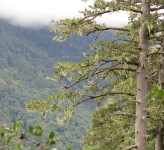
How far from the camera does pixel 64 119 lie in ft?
38.5

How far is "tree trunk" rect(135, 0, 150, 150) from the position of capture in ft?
37.1

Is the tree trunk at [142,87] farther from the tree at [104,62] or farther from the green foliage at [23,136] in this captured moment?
the green foliage at [23,136]

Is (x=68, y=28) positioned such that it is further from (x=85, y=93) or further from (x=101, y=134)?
(x=101, y=134)

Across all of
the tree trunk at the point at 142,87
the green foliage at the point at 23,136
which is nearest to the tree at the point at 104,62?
the tree trunk at the point at 142,87

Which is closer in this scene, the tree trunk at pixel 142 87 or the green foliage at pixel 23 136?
the green foliage at pixel 23 136

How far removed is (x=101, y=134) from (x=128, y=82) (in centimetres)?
1101

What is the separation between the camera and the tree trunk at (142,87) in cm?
1130

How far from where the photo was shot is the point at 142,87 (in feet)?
38.3

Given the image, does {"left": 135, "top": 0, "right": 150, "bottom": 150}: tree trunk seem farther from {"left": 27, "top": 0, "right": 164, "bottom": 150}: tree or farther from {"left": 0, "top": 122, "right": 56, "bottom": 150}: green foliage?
{"left": 0, "top": 122, "right": 56, "bottom": 150}: green foliage

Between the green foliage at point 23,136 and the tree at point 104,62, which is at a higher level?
the tree at point 104,62

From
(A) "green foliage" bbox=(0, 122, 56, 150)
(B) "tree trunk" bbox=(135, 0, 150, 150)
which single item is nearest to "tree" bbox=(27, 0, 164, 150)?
(B) "tree trunk" bbox=(135, 0, 150, 150)

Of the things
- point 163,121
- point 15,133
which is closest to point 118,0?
point 163,121

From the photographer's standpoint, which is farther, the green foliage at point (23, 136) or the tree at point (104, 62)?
the tree at point (104, 62)

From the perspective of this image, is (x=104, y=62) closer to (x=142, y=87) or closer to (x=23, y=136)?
(x=142, y=87)
